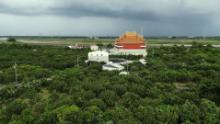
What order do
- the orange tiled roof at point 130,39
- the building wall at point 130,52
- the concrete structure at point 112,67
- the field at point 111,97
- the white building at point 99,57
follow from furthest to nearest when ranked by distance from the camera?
the building wall at point 130,52, the orange tiled roof at point 130,39, the white building at point 99,57, the concrete structure at point 112,67, the field at point 111,97

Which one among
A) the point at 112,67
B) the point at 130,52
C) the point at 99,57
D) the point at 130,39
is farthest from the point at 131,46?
the point at 112,67

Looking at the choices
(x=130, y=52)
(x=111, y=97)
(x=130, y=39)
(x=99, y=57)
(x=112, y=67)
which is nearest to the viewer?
(x=111, y=97)

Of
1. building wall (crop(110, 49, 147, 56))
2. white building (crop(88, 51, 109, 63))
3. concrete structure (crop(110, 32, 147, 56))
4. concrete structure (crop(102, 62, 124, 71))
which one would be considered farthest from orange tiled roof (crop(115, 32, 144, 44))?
concrete structure (crop(102, 62, 124, 71))

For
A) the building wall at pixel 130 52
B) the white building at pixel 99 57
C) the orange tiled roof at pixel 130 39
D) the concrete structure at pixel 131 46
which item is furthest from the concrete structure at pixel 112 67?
the orange tiled roof at pixel 130 39

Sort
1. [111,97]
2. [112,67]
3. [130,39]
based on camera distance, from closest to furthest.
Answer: [111,97] < [112,67] < [130,39]

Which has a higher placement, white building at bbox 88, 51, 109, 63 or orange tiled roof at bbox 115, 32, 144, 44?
orange tiled roof at bbox 115, 32, 144, 44

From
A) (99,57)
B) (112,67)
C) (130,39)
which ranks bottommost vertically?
(112,67)

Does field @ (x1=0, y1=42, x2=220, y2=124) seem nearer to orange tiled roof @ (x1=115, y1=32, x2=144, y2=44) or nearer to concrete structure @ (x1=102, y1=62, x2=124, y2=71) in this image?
concrete structure @ (x1=102, y1=62, x2=124, y2=71)

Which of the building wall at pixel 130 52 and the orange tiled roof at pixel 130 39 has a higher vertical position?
the orange tiled roof at pixel 130 39

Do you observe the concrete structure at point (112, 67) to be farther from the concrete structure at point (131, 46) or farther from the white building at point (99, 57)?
the concrete structure at point (131, 46)

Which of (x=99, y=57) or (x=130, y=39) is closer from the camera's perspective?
(x=99, y=57)

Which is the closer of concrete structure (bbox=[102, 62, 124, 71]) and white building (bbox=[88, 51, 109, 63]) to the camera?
concrete structure (bbox=[102, 62, 124, 71])

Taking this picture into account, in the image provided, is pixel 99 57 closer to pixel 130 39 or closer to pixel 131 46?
pixel 131 46
